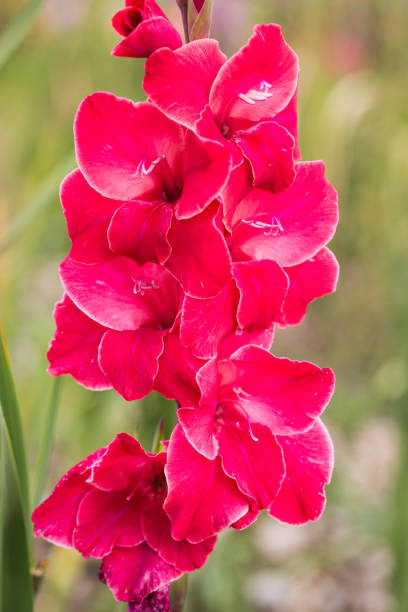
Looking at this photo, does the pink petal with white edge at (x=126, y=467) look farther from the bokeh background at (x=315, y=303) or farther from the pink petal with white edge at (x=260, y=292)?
the bokeh background at (x=315, y=303)

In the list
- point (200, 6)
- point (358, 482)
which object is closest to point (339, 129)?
point (358, 482)

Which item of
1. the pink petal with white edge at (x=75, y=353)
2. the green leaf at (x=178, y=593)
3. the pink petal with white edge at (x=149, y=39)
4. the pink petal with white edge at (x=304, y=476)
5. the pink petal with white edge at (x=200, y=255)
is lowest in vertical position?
the green leaf at (x=178, y=593)

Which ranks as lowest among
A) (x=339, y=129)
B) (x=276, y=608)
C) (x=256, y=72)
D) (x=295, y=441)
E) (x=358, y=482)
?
(x=358, y=482)

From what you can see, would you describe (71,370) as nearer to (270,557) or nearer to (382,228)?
(270,557)

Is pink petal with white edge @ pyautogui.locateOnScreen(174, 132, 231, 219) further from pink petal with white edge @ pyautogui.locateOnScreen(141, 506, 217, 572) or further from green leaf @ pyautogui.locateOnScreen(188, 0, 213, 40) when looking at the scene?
pink petal with white edge @ pyautogui.locateOnScreen(141, 506, 217, 572)

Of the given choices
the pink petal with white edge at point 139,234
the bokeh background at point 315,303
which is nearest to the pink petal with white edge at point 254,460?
the pink petal with white edge at point 139,234

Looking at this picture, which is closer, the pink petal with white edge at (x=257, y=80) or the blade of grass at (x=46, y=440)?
the pink petal with white edge at (x=257, y=80)

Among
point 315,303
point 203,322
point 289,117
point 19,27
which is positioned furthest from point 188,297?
point 315,303
